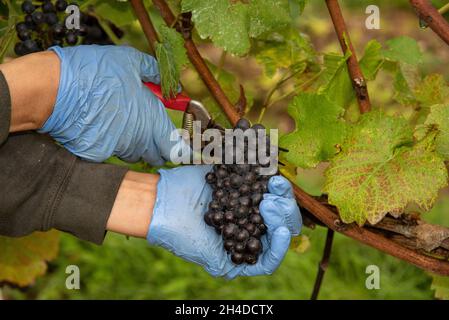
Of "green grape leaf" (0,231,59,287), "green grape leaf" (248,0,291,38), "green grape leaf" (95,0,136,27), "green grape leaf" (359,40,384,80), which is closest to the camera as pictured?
"green grape leaf" (248,0,291,38)

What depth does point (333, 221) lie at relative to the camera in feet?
5.34

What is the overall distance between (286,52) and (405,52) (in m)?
0.38

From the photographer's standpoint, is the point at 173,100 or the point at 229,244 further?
the point at 173,100

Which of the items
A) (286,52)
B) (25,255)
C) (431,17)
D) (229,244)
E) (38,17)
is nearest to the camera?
(431,17)

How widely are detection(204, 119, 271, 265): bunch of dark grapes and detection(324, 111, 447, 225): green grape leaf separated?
18 centimetres

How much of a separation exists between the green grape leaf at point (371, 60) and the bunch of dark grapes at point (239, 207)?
429mm

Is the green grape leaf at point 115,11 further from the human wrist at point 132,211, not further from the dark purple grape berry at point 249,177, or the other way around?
the dark purple grape berry at point 249,177

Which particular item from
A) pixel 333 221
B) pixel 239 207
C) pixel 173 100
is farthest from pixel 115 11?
pixel 333 221

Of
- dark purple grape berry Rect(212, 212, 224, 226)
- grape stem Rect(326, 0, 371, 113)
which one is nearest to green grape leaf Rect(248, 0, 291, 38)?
grape stem Rect(326, 0, 371, 113)

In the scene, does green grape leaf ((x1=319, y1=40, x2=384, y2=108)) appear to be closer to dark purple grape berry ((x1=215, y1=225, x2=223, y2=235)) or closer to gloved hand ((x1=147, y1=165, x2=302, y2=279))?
gloved hand ((x1=147, y1=165, x2=302, y2=279))

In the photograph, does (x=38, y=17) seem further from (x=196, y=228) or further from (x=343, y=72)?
(x=343, y=72)

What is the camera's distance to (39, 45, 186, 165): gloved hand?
1667 millimetres
